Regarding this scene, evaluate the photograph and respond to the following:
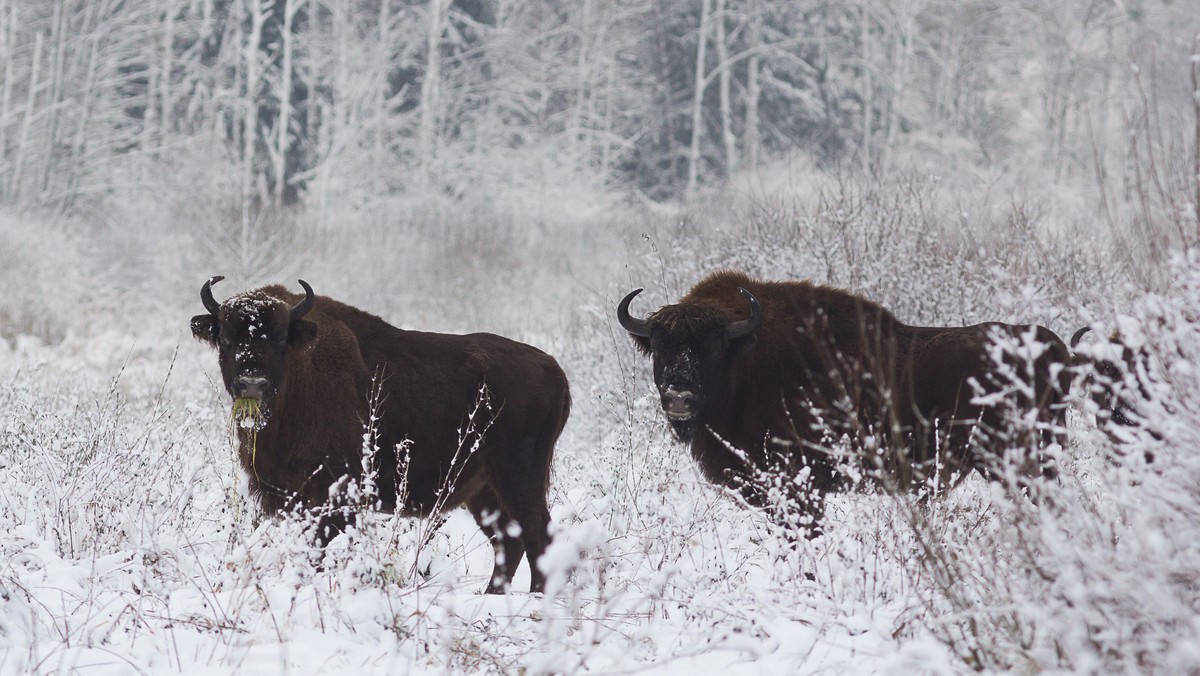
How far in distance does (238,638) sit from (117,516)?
6.77 ft

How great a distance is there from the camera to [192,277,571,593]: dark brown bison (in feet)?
19.1

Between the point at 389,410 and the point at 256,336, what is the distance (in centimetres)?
82

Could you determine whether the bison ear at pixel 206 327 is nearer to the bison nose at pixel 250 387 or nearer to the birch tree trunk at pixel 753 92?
the bison nose at pixel 250 387

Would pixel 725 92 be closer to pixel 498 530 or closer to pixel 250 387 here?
pixel 498 530

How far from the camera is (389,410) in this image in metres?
6.15

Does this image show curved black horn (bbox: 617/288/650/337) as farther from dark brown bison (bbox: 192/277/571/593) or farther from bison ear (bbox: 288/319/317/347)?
bison ear (bbox: 288/319/317/347)

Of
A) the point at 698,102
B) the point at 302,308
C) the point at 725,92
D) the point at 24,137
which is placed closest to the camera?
the point at 302,308

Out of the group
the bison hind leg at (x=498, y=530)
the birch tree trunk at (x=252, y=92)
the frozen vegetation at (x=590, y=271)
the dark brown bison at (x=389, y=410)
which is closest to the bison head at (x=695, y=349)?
the frozen vegetation at (x=590, y=271)

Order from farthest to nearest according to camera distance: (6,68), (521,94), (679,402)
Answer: (521,94)
(6,68)
(679,402)

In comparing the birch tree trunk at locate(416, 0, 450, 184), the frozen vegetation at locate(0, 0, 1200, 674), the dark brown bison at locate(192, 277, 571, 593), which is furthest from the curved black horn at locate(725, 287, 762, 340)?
the birch tree trunk at locate(416, 0, 450, 184)

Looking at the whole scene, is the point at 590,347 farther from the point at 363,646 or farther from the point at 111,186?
the point at 111,186

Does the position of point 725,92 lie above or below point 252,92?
above

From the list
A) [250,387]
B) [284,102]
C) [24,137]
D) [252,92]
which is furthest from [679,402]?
[284,102]

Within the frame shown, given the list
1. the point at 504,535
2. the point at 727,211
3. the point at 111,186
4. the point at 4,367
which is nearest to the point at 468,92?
the point at 111,186
